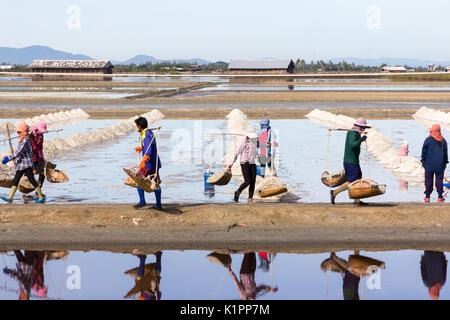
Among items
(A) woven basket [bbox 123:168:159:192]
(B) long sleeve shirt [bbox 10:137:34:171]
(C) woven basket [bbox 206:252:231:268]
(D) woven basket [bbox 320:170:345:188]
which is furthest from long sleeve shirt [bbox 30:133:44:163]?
(D) woven basket [bbox 320:170:345:188]

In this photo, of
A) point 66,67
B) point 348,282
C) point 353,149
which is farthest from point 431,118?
point 66,67

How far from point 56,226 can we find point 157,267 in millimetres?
2345

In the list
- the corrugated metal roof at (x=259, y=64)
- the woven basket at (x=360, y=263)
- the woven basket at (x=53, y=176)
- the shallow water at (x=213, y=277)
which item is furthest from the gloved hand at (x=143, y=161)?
the corrugated metal roof at (x=259, y=64)

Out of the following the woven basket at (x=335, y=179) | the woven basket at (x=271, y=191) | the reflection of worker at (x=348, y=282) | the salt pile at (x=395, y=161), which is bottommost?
the salt pile at (x=395, y=161)

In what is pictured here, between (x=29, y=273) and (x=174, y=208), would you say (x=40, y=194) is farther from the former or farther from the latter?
(x=29, y=273)

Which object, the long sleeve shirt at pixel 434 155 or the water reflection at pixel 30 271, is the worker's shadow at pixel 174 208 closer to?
the water reflection at pixel 30 271

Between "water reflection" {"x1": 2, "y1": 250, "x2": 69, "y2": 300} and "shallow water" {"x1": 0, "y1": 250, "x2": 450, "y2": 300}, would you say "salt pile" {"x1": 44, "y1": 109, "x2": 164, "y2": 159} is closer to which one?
"water reflection" {"x1": 2, "y1": 250, "x2": 69, "y2": 300}

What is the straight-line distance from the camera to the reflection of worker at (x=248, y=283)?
671cm

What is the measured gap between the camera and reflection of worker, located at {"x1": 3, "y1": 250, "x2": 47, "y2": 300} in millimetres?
6797

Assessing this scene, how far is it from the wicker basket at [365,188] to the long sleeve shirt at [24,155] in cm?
498

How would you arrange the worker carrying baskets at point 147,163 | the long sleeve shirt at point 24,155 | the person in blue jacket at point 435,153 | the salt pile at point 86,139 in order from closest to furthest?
the worker carrying baskets at point 147,163 → the long sleeve shirt at point 24,155 → the person in blue jacket at point 435,153 → the salt pile at point 86,139

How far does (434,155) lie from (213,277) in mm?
5231

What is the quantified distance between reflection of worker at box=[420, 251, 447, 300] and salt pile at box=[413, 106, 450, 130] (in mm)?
20475
